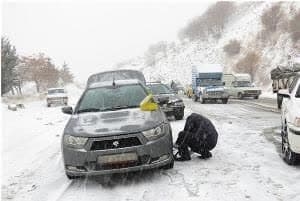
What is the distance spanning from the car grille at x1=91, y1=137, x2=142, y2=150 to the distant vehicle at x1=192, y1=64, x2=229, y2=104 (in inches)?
826

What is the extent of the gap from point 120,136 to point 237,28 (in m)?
80.2

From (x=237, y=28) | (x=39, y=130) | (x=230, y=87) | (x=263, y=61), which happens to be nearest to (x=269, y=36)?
(x=263, y=61)

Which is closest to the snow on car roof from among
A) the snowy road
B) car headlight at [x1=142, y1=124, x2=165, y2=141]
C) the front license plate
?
the snowy road

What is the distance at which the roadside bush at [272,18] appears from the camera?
64.1m

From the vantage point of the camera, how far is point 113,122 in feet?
22.0

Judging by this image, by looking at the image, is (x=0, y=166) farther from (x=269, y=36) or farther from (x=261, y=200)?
(x=269, y=36)

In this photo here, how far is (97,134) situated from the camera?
6348 millimetres

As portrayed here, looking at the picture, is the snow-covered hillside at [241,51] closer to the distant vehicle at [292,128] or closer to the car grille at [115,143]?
the distant vehicle at [292,128]

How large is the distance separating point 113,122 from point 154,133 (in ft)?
2.19

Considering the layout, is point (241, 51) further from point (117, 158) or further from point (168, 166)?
point (117, 158)

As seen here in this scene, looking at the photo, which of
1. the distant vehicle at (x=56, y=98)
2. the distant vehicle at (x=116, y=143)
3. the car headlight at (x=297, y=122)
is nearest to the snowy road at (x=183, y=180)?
the distant vehicle at (x=116, y=143)

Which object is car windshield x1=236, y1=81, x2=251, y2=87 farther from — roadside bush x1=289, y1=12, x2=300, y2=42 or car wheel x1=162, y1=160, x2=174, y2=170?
car wheel x1=162, y1=160, x2=174, y2=170

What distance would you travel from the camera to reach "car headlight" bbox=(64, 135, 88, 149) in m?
6.42

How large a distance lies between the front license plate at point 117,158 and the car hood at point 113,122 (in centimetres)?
32
